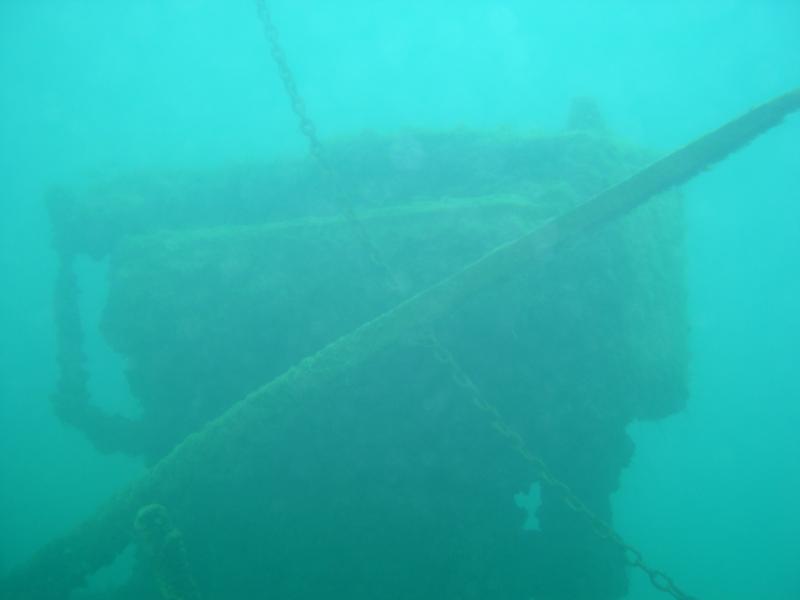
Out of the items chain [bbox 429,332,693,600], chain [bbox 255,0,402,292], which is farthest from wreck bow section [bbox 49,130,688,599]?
chain [bbox 429,332,693,600]

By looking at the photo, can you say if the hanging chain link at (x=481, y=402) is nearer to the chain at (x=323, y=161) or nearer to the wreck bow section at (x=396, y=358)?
the chain at (x=323, y=161)

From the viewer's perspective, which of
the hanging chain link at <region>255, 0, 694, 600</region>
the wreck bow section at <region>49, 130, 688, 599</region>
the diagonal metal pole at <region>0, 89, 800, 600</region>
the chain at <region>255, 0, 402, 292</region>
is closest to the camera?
the hanging chain link at <region>255, 0, 694, 600</region>

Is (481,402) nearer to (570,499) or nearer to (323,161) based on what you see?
(570,499)

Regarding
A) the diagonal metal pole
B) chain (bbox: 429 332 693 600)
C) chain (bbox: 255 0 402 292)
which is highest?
chain (bbox: 255 0 402 292)

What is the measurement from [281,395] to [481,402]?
221cm

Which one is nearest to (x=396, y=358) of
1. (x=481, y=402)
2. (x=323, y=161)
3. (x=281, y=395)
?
(x=481, y=402)

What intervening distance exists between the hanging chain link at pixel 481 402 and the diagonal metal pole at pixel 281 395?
1.84 feet

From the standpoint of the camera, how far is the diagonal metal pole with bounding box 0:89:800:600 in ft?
16.7

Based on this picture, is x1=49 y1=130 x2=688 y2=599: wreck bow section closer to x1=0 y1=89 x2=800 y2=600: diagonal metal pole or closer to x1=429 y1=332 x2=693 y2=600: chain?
x1=0 y1=89 x2=800 y2=600: diagonal metal pole

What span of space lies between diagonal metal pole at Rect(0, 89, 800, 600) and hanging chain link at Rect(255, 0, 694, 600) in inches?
22.1

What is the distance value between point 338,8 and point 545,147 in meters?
120

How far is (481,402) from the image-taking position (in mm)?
5035

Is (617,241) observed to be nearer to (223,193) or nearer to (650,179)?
(650,179)

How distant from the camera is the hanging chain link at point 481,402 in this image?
4.50 meters
